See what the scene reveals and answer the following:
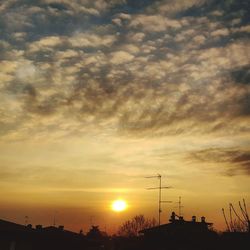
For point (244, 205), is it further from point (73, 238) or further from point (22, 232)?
point (73, 238)

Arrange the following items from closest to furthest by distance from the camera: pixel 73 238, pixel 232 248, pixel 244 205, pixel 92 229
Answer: pixel 244 205 < pixel 232 248 < pixel 73 238 < pixel 92 229

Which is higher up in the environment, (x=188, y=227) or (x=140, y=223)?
(x=140, y=223)

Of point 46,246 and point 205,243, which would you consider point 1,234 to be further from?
point 205,243

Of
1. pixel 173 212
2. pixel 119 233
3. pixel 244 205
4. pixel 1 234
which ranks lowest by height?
pixel 1 234

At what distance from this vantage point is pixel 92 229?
256 ft

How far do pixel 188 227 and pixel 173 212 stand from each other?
14.0ft

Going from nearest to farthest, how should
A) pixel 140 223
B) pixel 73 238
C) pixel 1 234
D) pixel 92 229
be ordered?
1. pixel 1 234
2. pixel 73 238
3. pixel 92 229
4. pixel 140 223

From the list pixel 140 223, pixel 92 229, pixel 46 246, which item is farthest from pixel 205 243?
pixel 140 223

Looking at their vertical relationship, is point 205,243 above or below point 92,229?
below

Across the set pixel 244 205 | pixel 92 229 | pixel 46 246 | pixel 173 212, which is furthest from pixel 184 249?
pixel 92 229

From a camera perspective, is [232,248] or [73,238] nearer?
[232,248]

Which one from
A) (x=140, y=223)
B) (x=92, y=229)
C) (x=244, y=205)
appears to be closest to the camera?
(x=244, y=205)

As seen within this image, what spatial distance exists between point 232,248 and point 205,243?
726 centimetres

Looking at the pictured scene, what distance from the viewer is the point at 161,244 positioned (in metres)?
42.0
